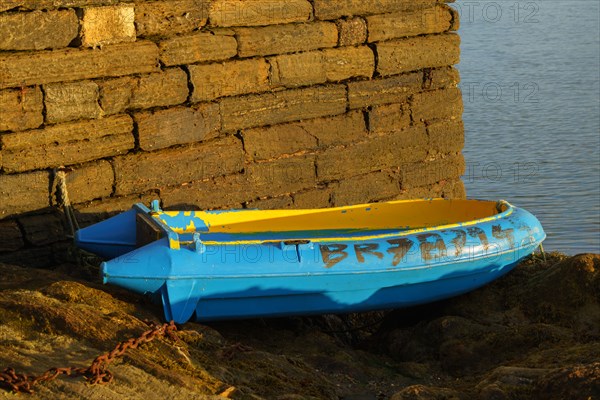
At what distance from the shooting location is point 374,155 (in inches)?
468

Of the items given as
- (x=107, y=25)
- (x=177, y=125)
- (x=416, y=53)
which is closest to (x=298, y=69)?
(x=177, y=125)

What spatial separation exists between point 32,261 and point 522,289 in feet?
14.4

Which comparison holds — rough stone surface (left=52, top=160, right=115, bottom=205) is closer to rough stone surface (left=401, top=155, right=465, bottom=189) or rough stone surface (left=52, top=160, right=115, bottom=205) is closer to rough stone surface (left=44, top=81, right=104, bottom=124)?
rough stone surface (left=44, top=81, right=104, bottom=124)

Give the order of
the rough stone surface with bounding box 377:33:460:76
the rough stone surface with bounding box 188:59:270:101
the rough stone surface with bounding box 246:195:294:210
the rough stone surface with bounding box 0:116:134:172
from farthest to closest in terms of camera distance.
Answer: the rough stone surface with bounding box 377:33:460:76
the rough stone surface with bounding box 246:195:294:210
the rough stone surface with bounding box 188:59:270:101
the rough stone surface with bounding box 0:116:134:172

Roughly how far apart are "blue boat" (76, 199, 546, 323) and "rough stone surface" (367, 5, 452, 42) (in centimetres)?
231

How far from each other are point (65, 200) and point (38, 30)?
60.1 inches

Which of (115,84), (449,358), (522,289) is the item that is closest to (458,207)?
(522,289)

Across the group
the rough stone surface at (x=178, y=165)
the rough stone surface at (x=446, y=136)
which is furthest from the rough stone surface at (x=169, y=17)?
the rough stone surface at (x=446, y=136)

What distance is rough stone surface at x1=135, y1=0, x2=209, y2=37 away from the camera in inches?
391

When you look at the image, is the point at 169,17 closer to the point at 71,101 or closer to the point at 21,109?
the point at 71,101

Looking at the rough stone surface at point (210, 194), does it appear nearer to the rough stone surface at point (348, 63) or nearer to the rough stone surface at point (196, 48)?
the rough stone surface at point (196, 48)

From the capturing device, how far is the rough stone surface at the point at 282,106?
1070 centimetres

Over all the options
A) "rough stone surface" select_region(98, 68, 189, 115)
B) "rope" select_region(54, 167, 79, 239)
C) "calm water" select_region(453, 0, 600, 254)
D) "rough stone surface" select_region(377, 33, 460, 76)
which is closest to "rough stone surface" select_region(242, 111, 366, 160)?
"rough stone surface" select_region(377, 33, 460, 76)

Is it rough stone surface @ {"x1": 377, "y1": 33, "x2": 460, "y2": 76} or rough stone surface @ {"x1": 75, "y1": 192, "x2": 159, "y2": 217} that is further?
rough stone surface @ {"x1": 377, "y1": 33, "x2": 460, "y2": 76}
